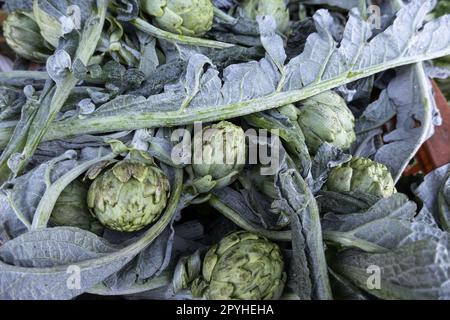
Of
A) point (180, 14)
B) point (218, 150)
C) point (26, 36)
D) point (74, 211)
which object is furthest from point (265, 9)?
point (74, 211)

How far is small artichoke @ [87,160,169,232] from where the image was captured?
1.33m

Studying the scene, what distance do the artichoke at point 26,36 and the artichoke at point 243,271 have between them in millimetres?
928

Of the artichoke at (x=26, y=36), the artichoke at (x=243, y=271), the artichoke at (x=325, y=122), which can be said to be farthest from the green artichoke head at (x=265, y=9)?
the artichoke at (x=243, y=271)

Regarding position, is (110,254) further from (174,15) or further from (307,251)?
(174,15)

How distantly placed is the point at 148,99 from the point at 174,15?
306 millimetres

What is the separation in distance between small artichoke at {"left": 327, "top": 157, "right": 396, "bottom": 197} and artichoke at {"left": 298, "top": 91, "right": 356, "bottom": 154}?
93 millimetres

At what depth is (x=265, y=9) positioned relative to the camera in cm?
178

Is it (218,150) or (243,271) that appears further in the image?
(218,150)

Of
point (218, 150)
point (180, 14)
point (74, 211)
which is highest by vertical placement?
point (180, 14)

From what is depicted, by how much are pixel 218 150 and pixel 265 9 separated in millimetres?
636

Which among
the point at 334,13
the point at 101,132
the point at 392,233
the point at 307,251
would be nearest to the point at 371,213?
the point at 392,233

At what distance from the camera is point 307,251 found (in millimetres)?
1280

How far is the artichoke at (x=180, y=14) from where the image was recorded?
1.58m

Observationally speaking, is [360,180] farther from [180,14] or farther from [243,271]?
[180,14]
